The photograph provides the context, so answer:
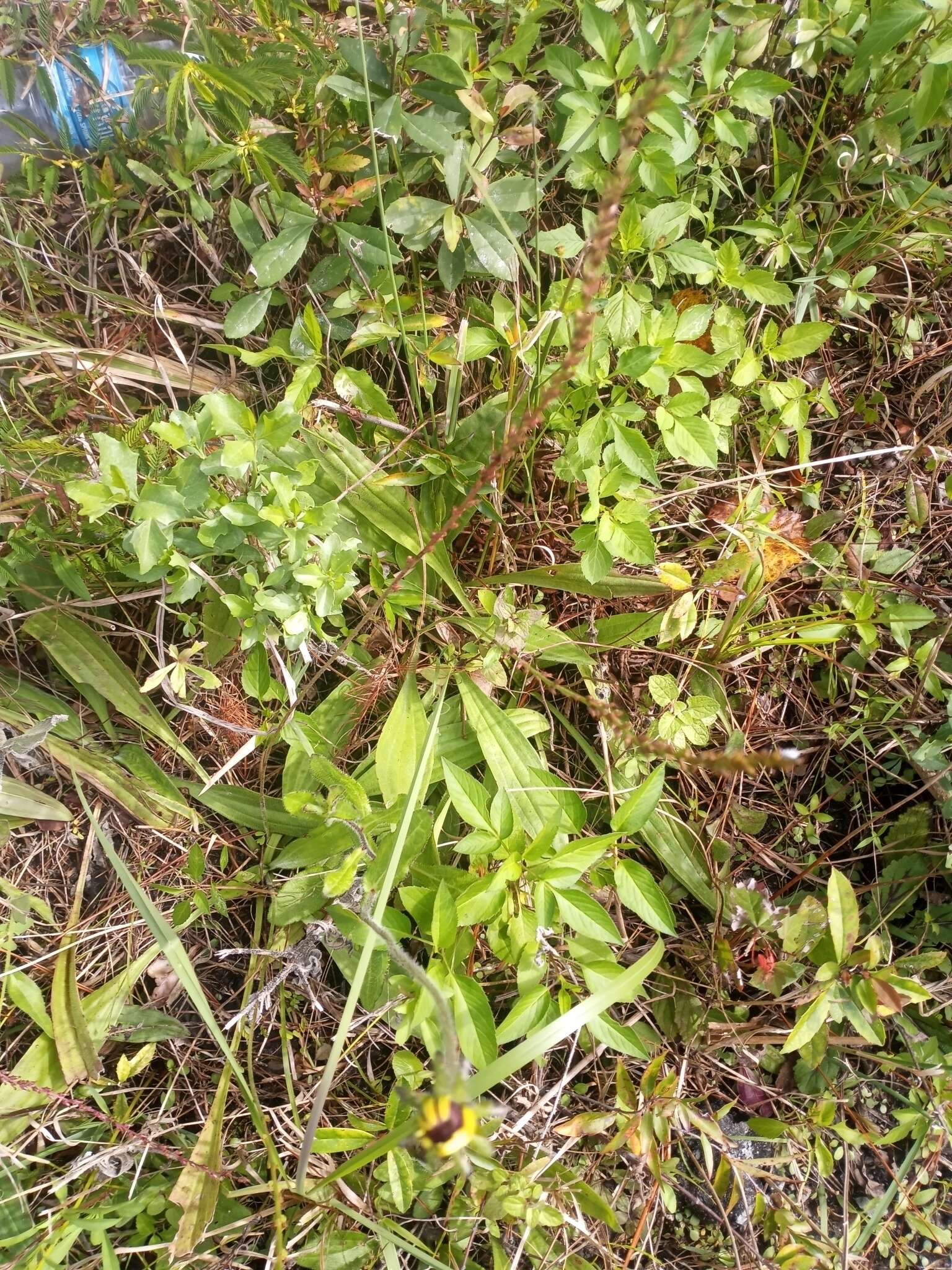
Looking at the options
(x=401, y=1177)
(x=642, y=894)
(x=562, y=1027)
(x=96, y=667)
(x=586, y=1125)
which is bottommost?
(x=586, y=1125)

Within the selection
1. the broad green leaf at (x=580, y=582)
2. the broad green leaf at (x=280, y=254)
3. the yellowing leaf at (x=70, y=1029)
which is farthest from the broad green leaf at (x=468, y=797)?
the broad green leaf at (x=280, y=254)

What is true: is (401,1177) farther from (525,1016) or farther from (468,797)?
(468,797)

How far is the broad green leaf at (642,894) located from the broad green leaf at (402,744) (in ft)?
1.41

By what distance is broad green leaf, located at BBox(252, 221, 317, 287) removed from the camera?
68.8 inches

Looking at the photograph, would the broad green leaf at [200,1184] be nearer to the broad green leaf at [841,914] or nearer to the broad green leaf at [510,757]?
the broad green leaf at [510,757]

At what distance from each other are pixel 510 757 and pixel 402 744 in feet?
0.78

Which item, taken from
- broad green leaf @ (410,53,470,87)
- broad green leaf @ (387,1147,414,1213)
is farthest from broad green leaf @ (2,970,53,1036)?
broad green leaf @ (410,53,470,87)

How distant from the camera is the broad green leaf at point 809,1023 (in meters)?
1.53

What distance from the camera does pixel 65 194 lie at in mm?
2068

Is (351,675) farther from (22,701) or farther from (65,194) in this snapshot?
(65,194)

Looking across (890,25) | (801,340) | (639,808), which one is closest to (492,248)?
(801,340)

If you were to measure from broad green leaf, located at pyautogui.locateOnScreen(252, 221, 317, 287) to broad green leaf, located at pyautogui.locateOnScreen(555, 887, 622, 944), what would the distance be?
1394 millimetres

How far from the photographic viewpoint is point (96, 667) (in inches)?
73.4

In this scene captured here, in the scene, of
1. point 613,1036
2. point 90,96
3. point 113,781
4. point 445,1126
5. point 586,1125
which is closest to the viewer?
point 445,1126
